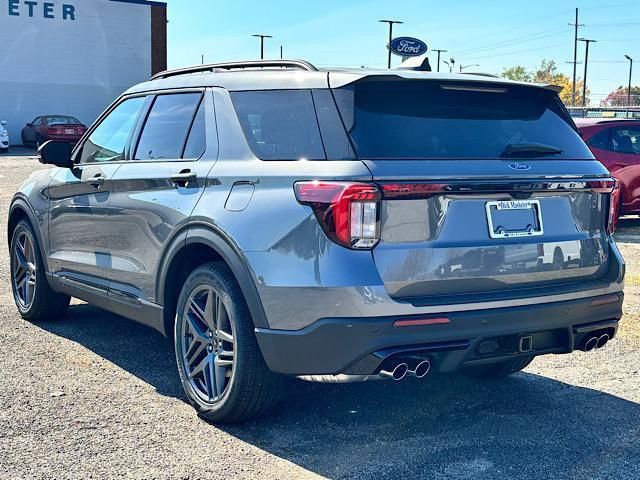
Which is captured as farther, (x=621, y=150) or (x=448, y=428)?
(x=621, y=150)

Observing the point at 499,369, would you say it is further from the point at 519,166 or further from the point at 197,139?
the point at 197,139

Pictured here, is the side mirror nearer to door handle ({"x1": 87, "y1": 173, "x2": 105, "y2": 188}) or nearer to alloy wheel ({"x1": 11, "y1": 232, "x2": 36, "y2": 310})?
door handle ({"x1": 87, "y1": 173, "x2": 105, "y2": 188})

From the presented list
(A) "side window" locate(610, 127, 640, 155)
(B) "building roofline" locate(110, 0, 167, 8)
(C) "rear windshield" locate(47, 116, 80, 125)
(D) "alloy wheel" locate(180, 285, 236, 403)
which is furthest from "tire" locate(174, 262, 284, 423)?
(B) "building roofline" locate(110, 0, 167, 8)

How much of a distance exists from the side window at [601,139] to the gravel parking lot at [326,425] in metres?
7.40

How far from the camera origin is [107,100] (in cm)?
4134

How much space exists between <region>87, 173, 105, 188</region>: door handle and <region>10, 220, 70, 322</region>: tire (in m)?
1.12

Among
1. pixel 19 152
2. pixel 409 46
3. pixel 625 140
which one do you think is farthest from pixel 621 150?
pixel 409 46

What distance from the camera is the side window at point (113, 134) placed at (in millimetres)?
5391

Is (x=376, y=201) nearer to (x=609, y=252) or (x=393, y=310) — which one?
(x=393, y=310)

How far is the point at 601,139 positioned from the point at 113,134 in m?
9.04

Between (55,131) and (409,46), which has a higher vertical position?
(409,46)

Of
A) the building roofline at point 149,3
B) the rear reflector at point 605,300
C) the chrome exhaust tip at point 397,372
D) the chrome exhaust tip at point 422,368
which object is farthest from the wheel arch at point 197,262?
the building roofline at point 149,3

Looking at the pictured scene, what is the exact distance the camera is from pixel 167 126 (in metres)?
4.98

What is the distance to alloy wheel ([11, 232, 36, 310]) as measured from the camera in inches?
256
